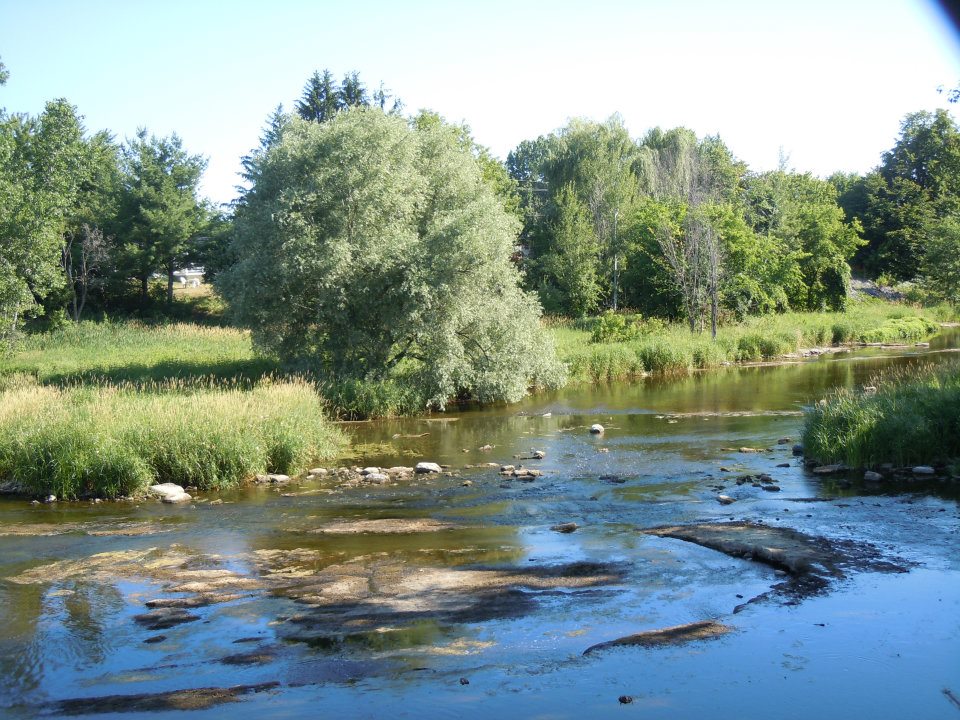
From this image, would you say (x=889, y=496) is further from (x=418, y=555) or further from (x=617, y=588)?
(x=418, y=555)

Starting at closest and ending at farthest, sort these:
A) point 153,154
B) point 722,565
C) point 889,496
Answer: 1. point 722,565
2. point 889,496
3. point 153,154

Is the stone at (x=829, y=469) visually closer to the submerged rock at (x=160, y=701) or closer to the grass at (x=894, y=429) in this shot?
the grass at (x=894, y=429)

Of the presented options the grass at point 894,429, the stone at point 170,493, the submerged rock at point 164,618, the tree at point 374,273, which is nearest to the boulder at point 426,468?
the stone at point 170,493

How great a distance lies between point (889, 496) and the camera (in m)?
15.9

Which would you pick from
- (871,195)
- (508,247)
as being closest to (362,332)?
(508,247)

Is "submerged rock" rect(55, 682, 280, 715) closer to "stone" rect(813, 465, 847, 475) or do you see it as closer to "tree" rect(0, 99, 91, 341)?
"stone" rect(813, 465, 847, 475)

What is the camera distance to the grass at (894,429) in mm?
17891

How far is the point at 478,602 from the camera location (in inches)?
420

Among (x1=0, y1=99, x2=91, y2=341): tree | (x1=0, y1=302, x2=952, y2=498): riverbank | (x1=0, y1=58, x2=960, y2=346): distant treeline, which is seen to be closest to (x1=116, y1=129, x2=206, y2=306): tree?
(x1=0, y1=58, x2=960, y2=346): distant treeline

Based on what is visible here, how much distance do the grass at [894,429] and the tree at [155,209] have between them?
4746cm

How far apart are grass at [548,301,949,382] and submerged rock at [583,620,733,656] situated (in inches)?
1031

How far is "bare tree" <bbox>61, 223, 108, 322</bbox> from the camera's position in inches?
2104

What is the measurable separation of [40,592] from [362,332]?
18127 mm

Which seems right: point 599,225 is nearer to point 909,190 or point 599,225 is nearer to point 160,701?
point 909,190
